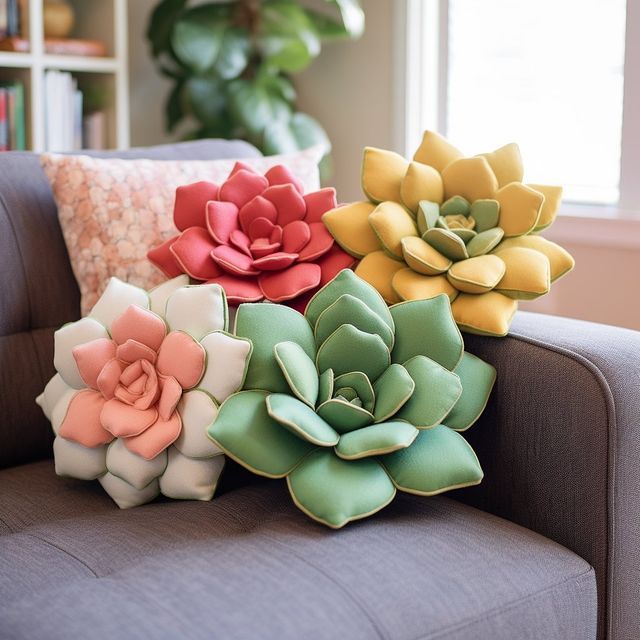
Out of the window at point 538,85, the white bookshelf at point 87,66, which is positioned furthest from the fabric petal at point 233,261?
the white bookshelf at point 87,66

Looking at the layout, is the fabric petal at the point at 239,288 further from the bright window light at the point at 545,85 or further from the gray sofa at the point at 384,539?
the bright window light at the point at 545,85

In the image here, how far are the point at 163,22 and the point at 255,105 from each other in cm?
38

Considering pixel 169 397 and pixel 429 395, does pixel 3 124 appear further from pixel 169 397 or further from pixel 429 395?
pixel 429 395

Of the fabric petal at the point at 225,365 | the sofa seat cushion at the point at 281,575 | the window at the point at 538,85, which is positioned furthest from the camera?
the window at the point at 538,85

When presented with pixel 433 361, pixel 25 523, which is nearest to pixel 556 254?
pixel 433 361

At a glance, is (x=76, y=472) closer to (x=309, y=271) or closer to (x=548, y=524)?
(x=309, y=271)

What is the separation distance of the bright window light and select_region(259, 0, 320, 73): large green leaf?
381 millimetres

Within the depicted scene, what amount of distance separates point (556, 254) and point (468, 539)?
0.45 m

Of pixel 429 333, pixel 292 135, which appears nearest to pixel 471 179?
pixel 429 333

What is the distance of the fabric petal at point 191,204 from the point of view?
52.7 inches

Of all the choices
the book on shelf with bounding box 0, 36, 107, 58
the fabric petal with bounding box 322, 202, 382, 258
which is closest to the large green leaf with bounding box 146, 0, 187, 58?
the book on shelf with bounding box 0, 36, 107, 58

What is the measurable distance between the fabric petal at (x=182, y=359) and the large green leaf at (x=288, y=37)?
158 centimetres

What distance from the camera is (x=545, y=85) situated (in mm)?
2338

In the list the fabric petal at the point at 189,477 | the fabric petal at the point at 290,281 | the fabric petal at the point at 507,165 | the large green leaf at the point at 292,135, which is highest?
the large green leaf at the point at 292,135
